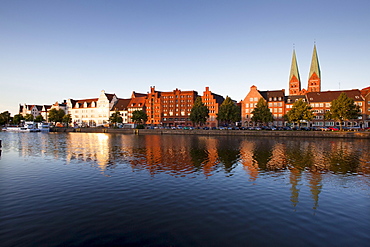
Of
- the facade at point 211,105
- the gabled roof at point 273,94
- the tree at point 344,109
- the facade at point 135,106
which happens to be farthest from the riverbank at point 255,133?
the gabled roof at point 273,94

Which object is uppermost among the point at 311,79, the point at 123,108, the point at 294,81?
the point at 311,79

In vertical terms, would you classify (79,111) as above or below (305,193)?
above

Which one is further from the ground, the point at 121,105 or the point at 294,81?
the point at 294,81

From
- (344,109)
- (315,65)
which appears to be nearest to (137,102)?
(344,109)

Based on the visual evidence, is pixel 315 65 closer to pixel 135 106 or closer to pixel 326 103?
pixel 326 103

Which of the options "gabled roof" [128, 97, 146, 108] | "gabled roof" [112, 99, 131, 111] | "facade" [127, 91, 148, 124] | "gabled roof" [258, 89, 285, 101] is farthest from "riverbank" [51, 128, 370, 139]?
"gabled roof" [258, 89, 285, 101]

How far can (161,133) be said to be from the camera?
365ft

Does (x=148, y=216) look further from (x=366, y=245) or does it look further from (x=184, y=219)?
(x=366, y=245)

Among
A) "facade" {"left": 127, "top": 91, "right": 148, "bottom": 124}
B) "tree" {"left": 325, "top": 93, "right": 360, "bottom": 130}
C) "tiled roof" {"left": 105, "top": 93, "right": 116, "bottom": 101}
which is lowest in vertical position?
"tree" {"left": 325, "top": 93, "right": 360, "bottom": 130}

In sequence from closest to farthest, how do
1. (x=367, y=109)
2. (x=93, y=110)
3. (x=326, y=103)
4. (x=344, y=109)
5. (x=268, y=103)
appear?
(x=344, y=109), (x=367, y=109), (x=326, y=103), (x=268, y=103), (x=93, y=110)

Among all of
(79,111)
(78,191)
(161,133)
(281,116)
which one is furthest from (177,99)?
(78,191)

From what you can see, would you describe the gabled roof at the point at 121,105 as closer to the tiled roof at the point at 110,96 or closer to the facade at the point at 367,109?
the tiled roof at the point at 110,96

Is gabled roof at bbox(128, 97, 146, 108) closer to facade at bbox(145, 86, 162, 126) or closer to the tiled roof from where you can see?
facade at bbox(145, 86, 162, 126)

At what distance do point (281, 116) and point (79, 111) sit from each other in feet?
489
